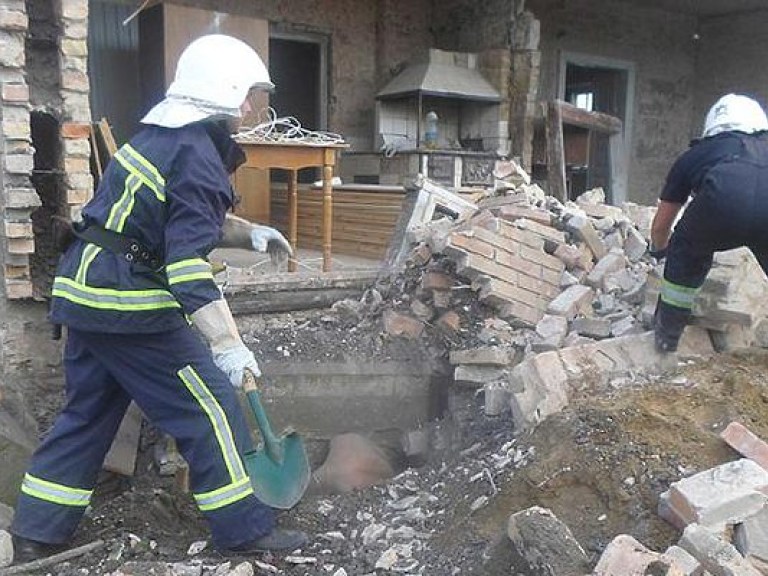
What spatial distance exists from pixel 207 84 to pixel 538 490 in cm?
184

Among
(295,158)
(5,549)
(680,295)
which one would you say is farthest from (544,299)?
(5,549)

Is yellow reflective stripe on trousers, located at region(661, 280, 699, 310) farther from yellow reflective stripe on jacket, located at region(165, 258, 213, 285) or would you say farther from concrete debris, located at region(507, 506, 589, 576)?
yellow reflective stripe on jacket, located at region(165, 258, 213, 285)

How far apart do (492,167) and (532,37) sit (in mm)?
1529

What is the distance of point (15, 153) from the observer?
11.6ft

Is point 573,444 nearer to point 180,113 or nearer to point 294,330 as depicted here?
point 180,113

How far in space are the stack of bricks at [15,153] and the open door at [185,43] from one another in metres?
2.48

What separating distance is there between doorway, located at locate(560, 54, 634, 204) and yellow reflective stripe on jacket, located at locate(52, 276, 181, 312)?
7.05 m

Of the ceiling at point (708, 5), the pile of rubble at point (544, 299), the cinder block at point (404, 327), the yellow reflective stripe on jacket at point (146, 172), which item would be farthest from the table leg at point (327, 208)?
the ceiling at point (708, 5)

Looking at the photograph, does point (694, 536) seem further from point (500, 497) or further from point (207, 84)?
point (207, 84)

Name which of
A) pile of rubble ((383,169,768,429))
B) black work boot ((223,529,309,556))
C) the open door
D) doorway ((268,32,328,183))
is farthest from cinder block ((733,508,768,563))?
doorway ((268,32,328,183))

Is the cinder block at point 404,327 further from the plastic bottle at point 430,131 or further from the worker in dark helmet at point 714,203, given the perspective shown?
the plastic bottle at point 430,131

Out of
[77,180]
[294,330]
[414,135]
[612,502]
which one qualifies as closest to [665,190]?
[612,502]

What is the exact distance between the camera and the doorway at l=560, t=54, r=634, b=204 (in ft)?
31.1

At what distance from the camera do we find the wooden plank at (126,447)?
3430 mm
